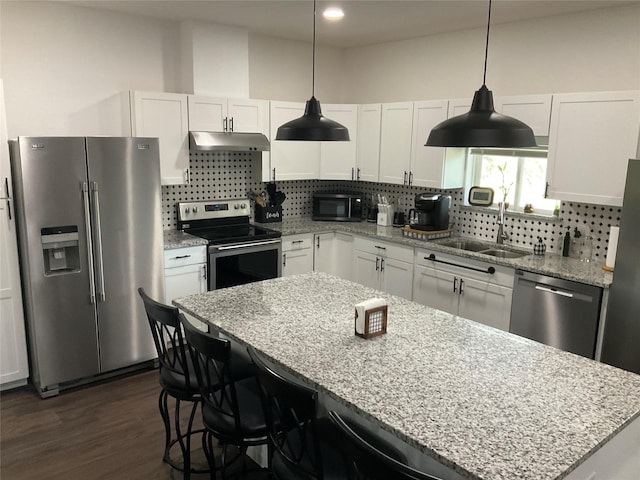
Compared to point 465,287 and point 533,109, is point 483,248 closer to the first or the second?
point 465,287

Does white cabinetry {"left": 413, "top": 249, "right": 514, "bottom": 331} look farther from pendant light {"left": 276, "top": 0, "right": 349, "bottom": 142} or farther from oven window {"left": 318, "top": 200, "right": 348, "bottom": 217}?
pendant light {"left": 276, "top": 0, "right": 349, "bottom": 142}

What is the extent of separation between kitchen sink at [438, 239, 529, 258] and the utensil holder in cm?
221

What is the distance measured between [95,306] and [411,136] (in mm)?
3035

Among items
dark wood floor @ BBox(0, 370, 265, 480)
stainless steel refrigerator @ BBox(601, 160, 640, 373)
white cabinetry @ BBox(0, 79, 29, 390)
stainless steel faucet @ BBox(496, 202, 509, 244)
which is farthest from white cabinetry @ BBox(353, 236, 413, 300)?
white cabinetry @ BBox(0, 79, 29, 390)

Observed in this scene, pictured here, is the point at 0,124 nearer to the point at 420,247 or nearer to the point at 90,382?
the point at 90,382

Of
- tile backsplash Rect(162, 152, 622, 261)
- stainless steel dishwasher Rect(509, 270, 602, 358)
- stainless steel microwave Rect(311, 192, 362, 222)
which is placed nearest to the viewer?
stainless steel dishwasher Rect(509, 270, 602, 358)

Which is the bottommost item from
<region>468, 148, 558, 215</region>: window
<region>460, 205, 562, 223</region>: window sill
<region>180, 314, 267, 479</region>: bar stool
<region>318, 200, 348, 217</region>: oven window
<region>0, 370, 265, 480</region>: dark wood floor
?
<region>0, 370, 265, 480</region>: dark wood floor

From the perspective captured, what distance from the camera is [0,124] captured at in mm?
3283

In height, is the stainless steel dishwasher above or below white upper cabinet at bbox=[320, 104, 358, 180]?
below

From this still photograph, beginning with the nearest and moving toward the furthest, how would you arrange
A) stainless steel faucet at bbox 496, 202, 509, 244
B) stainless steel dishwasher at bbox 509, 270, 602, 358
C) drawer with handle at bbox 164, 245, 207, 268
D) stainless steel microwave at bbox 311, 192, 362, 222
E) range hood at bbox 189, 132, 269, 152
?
stainless steel dishwasher at bbox 509, 270, 602, 358 < drawer with handle at bbox 164, 245, 207, 268 < range hood at bbox 189, 132, 269, 152 < stainless steel faucet at bbox 496, 202, 509, 244 < stainless steel microwave at bbox 311, 192, 362, 222

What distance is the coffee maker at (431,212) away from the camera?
178 inches

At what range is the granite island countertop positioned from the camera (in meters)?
3.41

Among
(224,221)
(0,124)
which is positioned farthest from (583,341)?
(0,124)

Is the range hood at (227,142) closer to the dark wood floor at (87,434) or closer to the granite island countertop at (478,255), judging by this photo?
the granite island countertop at (478,255)
